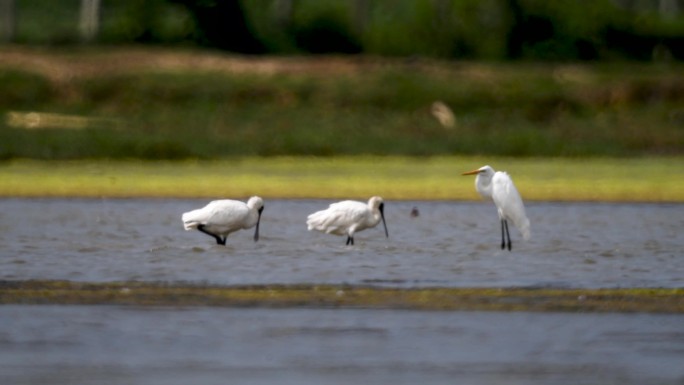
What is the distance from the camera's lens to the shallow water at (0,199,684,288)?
51.9 ft

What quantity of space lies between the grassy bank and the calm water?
54.2 ft

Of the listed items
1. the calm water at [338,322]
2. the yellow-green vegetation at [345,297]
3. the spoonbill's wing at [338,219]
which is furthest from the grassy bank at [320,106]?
the yellow-green vegetation at [345,297]

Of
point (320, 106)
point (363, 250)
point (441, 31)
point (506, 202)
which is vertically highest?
point (441, 31)

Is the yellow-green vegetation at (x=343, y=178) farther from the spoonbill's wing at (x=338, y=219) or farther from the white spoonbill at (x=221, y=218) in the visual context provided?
the white spoonbill at (x=221, y=218)

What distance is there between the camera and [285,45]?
4328 cm

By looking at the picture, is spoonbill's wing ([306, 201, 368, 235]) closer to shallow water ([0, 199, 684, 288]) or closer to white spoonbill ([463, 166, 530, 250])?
shallow water ([0, 199, 684, 288])

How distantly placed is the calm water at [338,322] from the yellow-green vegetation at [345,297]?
0.37 meters

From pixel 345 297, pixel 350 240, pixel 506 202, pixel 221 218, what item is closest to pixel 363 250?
pixel 350 240

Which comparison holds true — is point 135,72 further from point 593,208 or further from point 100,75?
point 593,208

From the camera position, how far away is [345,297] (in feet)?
46.9

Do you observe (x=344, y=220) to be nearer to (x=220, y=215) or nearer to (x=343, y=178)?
(x=220, y=215)

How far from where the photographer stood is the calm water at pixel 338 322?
10859mm

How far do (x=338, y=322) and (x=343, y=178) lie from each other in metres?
19.8

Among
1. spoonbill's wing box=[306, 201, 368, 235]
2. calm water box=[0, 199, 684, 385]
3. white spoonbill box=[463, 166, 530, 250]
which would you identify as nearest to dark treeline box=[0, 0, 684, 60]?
calm water box=[0, 199, 684, 385]
